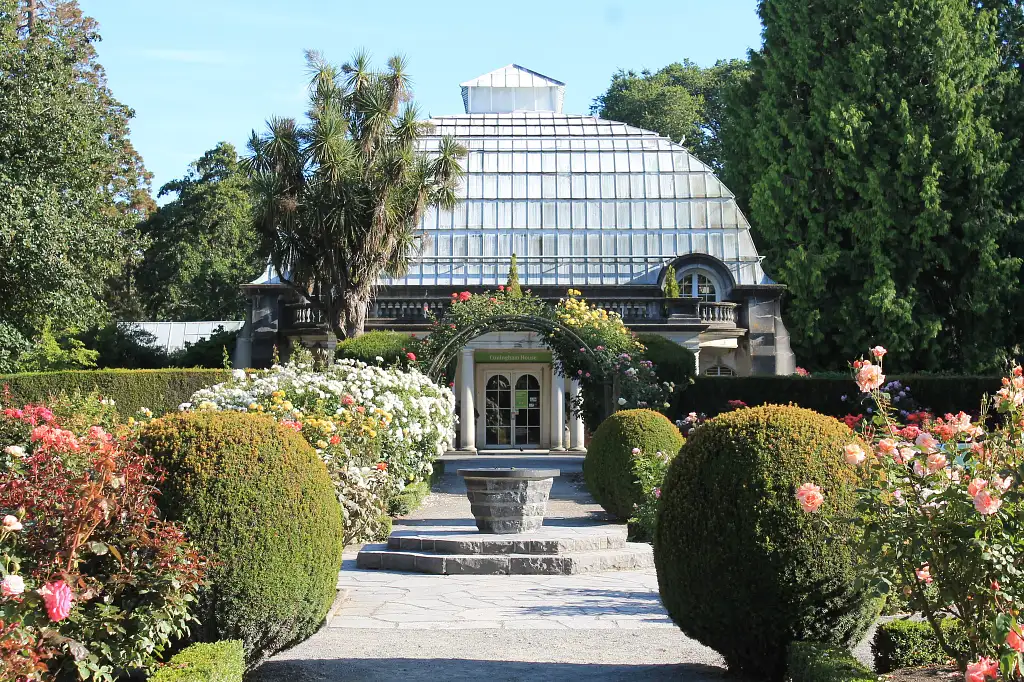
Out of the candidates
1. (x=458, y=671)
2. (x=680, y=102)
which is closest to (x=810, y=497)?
(x=458, y=671)

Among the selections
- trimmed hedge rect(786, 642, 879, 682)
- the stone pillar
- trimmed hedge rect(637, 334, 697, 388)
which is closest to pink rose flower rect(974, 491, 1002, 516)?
trimmed hedge rect(786, 642, 879, 682)

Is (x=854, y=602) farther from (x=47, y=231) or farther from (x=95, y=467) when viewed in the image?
(x=47, y=231)

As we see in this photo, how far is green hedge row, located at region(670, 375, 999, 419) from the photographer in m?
25.2

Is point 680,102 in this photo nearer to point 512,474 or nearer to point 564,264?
point 564,264

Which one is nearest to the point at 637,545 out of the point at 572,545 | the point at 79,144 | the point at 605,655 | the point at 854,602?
the point at 572,545

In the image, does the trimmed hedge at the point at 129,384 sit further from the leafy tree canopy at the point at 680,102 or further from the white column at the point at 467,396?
the leafy tree canopy at the point at 680,102

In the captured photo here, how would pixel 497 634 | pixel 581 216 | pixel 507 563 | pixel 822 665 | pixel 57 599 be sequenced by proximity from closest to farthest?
1. pixel 57 599
2. pixel 822 665
3. pixel 497 634
4. pixel 507 563
5. pixel 581 216

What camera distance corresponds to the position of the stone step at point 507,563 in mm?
11594

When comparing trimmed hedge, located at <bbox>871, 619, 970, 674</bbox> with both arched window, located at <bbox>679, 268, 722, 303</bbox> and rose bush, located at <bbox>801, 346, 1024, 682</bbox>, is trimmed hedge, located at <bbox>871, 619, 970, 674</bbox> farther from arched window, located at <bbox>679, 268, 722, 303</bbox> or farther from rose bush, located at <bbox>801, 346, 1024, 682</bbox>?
arched window, located at <bbox>679, 268, 722, 303</bbox>

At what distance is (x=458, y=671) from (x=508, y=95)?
137ft

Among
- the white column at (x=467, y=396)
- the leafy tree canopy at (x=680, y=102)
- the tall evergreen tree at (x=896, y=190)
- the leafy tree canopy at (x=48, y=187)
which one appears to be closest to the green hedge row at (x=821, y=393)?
the tall evergreen tree at (x=896, y=190)

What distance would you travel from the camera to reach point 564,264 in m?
36.8

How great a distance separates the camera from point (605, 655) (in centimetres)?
759

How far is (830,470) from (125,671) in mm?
3863
